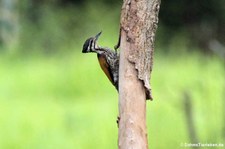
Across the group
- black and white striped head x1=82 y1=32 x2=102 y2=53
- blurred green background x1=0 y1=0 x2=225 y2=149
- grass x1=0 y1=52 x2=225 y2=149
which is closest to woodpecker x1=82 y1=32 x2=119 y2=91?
black and white striped head x1=82 y1=32 x2=102 y2=53

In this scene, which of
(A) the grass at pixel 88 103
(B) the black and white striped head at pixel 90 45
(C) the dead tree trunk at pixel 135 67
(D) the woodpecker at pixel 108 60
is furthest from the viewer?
(A) the grass at pixel 88 103

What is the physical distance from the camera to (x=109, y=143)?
5.11 meters

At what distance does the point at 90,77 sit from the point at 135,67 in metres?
5.46

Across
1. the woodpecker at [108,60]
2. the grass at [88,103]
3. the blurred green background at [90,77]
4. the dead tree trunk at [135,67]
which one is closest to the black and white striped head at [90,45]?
the woodpecker at [108,60]

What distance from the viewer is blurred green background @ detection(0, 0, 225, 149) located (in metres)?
5.32

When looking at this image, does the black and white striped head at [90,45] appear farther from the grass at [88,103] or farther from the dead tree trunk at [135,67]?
the grass at [88,103]

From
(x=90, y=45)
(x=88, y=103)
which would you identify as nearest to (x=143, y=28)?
(x=90, y=45)

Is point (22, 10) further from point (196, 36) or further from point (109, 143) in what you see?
point (109, 143)

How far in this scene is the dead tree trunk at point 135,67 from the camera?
212cm

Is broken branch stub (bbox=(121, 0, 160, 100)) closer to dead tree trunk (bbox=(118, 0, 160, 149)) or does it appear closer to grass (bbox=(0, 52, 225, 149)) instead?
dead tree trunk (bbox=(118, 0, 160, 149))

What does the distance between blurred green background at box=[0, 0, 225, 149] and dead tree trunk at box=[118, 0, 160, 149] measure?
1322mm

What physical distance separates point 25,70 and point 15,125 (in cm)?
258

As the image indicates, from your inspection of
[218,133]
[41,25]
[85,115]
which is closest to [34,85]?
[85,115]

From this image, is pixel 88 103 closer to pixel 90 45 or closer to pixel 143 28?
pixel 90 45
